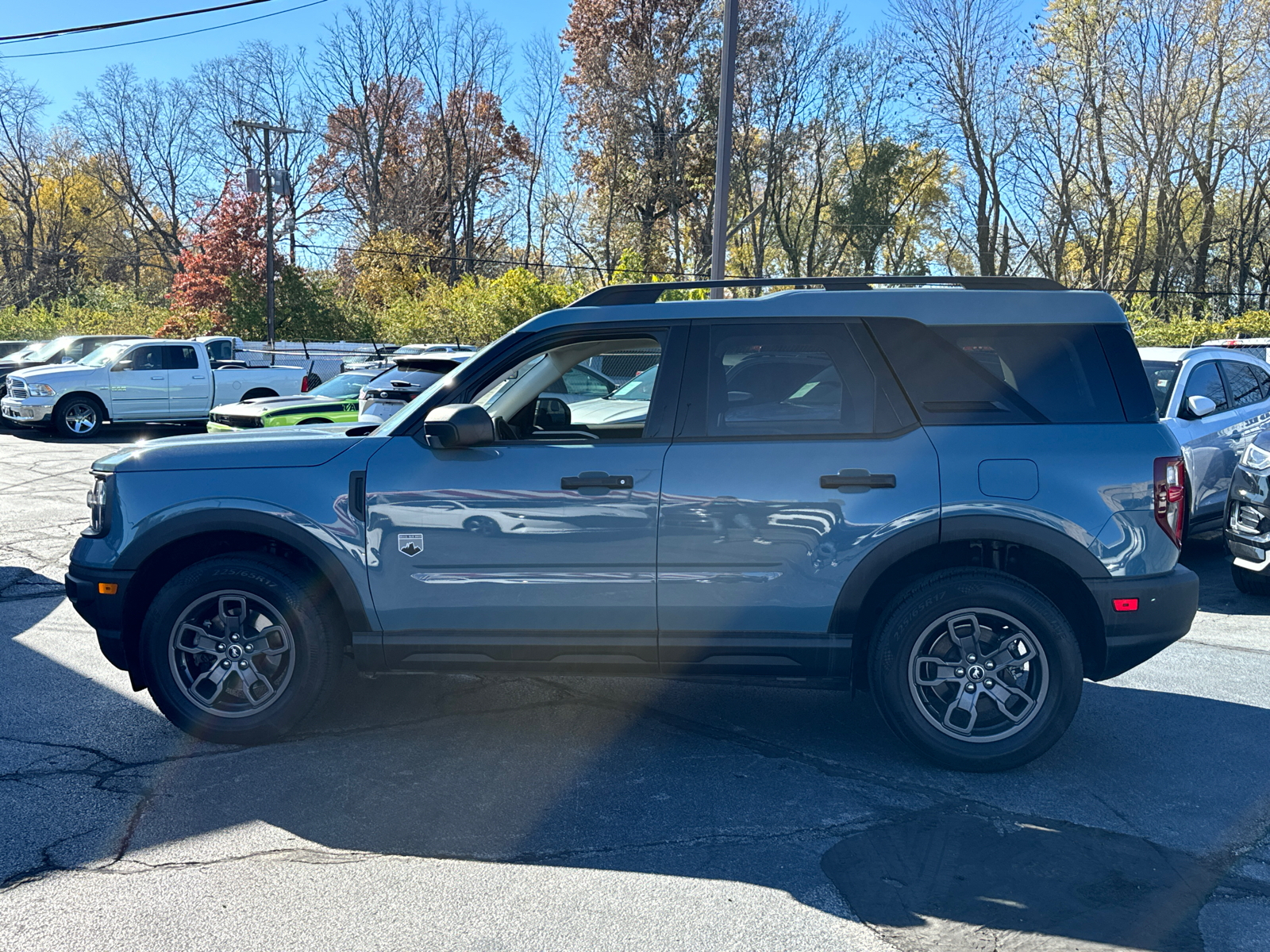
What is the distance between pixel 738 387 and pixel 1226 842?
2452 millimetres

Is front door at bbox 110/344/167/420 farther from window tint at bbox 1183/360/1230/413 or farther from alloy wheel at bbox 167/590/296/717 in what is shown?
window tint at bbox 1183/360/1230/413

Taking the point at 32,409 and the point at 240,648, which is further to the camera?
the point at 32,409

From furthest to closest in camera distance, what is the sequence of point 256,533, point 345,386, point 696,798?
point 345,386 < point 256,533 < point 696,798

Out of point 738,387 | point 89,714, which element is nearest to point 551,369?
point 738,387

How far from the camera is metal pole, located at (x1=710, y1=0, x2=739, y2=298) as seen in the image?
549 inches

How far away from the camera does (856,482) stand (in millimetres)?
4254

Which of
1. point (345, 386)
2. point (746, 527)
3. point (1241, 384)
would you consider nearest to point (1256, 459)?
Result: point (1241, 384)

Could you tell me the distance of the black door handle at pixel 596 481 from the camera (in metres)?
4.27

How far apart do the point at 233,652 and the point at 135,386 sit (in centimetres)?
1701

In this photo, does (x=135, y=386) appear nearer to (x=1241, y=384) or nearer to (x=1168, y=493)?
(x=1241, y=384)

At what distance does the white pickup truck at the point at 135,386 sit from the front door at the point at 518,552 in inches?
622

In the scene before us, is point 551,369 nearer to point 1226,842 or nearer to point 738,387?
point 738,387

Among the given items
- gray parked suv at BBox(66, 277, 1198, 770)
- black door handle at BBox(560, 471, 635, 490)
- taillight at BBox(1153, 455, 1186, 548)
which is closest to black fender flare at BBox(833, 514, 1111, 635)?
gray parked suv at BBox(66, 277, 1198, 770)

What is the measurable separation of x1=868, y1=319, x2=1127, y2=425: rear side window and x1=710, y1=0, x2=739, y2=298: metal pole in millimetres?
9649
